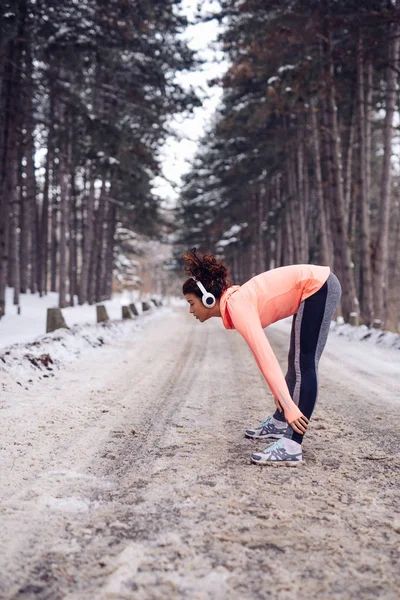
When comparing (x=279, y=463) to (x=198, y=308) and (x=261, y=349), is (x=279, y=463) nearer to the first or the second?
(x=261, y=349)

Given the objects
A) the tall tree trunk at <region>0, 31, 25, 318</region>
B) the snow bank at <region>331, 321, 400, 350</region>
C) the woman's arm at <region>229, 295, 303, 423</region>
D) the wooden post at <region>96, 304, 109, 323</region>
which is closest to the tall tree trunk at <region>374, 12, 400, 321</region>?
the snow bank at <region>331, 321, 400, 350</region>

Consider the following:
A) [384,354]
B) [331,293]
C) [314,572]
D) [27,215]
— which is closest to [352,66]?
[384,354]

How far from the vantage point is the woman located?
3133 mm

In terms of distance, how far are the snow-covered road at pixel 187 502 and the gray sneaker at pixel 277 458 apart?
7 centimetres

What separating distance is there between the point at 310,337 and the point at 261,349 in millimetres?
511

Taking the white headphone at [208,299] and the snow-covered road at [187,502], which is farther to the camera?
the white headphone at [208,299]

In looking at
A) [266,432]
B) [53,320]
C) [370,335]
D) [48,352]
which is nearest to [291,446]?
[266,432]

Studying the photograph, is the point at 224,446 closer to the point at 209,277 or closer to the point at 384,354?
the point at 209,277

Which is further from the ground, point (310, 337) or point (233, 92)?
point (233, 92)

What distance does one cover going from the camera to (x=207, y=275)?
10.9 feet

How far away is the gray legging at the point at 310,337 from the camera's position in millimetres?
3352

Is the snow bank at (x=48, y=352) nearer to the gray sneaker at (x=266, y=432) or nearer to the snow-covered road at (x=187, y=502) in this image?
the snow-covered road at (x=187, y=502)

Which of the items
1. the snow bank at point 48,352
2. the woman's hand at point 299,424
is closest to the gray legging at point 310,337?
the woman's hand at point 299,424

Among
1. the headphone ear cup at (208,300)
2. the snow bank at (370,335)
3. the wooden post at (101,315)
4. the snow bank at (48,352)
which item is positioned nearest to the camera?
the headphone ear cup at (208,300)
